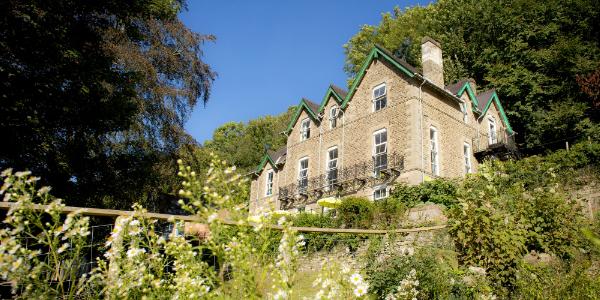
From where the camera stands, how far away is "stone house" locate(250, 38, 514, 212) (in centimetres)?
1861

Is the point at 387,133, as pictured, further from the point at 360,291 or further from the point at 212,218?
the point at 212,218

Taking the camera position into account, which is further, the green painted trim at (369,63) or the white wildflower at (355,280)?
the green painted trim at (369,63)

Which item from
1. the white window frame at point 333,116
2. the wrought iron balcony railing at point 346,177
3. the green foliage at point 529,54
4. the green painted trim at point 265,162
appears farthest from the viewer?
the green painted trim at point 265,162

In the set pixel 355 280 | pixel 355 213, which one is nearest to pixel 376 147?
pixel 355 213

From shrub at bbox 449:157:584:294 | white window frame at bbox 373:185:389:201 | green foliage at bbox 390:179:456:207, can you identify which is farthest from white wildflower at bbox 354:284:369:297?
Answer: white window frame at bbox 373:185:389:201

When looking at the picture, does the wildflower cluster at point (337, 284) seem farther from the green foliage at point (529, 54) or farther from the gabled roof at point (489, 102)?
the green foliage at point (529, 54)

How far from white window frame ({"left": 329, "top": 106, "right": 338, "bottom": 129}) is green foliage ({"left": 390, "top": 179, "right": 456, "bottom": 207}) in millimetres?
7109

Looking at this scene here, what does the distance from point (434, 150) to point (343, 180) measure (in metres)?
4.59

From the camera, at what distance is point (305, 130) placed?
24.8 meters

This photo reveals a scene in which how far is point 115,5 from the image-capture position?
11.0 meters

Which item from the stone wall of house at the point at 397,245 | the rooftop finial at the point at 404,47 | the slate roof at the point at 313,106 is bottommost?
the stone wall of house at the point at 397,245

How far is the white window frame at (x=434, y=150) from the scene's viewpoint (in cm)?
1872

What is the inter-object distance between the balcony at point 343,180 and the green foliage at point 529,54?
11.5m

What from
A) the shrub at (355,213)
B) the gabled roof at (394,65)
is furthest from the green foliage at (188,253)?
the gabled roof at (394,65)
